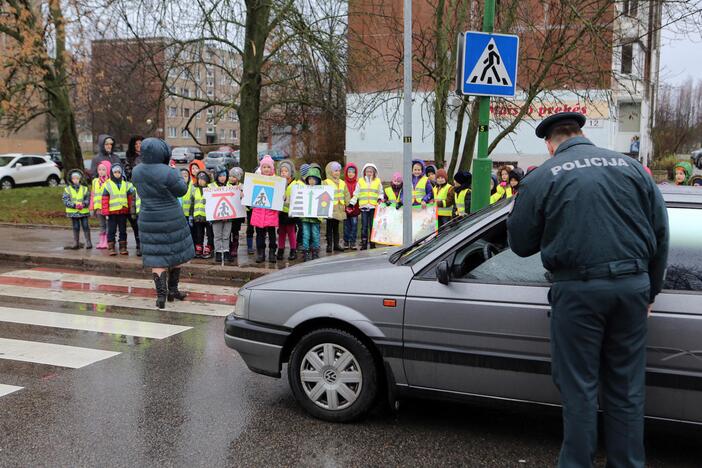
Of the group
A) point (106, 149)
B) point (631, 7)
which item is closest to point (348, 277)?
point (106, 149)

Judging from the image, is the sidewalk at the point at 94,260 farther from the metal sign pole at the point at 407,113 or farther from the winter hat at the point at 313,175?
the metal sign pole at the point at 407,113

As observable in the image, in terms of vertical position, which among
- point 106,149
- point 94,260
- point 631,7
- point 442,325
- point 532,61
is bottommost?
point 94,260

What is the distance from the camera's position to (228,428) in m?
4.28

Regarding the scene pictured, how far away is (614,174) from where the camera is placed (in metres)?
2.99

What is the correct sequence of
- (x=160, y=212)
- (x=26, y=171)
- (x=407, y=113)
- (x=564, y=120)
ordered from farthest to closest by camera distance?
(x=26, y=171)
(x=407, y=113)
(x=160, y=212)
(x=564, y=120)

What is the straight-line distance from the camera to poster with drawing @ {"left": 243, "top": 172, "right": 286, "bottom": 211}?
1018cm

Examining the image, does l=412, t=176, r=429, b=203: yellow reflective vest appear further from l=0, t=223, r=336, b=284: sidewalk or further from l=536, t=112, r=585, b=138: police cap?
l=536, t=112, r=585, b=138: police cap

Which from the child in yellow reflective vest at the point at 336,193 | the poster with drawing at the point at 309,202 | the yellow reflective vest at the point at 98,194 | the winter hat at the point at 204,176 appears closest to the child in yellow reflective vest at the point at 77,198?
the yellow reflective vest at the point at 98,194

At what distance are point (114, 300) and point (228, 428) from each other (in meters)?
4.62

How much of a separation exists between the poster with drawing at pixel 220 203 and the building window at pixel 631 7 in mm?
8187

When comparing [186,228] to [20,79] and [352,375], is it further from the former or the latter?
[20,79]

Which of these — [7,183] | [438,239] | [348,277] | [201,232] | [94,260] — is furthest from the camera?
[7,183]

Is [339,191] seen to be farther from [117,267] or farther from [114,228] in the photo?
[114,228]

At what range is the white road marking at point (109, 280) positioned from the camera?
9.00 metres
